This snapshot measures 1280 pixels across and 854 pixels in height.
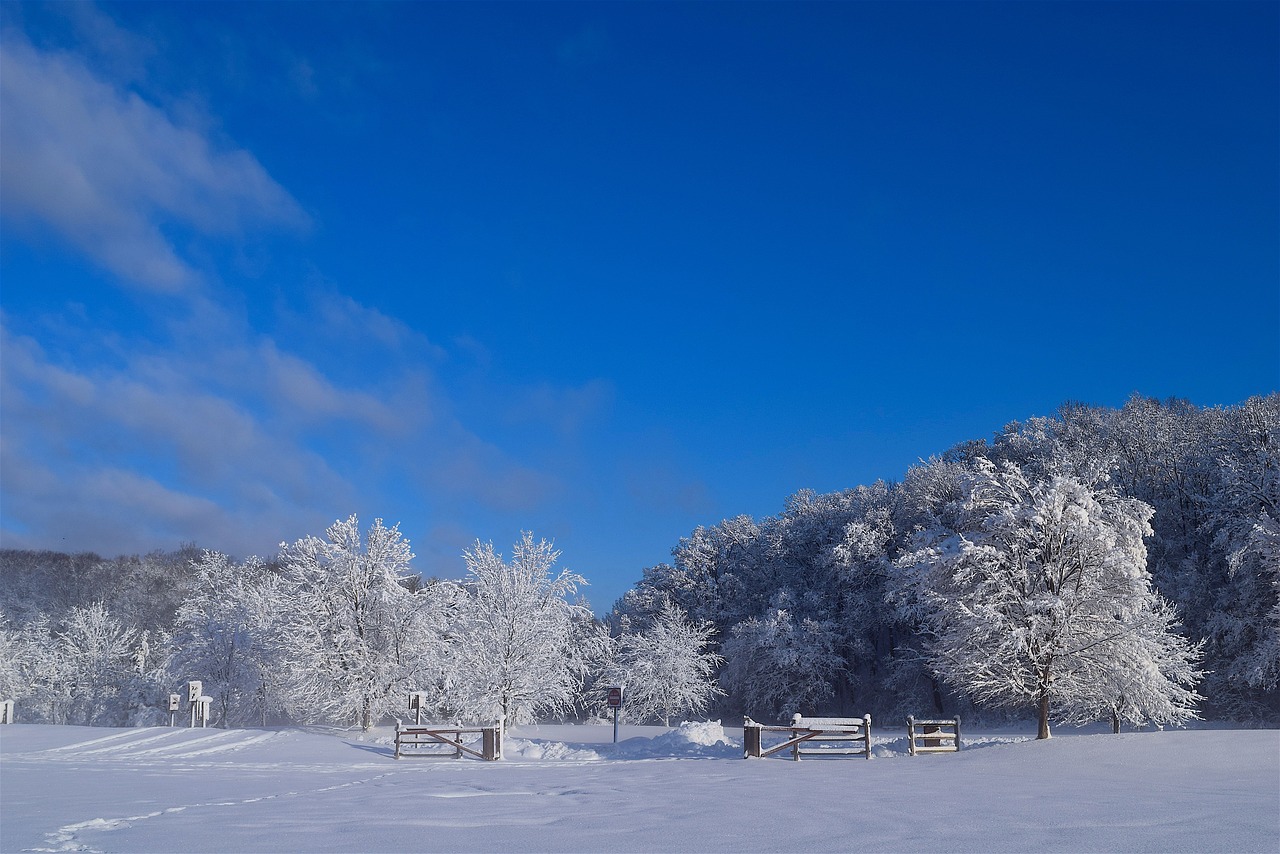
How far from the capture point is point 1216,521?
119ft

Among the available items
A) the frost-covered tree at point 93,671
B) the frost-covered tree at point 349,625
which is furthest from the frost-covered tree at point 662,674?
the frost-covered tree at point 93,671

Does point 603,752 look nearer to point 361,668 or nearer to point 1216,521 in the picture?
point 361,668

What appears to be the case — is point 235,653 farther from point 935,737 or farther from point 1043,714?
point 1043,714

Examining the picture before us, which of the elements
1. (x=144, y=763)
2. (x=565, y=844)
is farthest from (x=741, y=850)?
(x=144, y=763)

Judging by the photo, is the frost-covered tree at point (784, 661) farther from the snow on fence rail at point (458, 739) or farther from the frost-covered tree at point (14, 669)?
the frost-covered tree at point (14, 669)

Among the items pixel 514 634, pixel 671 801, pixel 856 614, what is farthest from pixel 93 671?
pixel 671 801

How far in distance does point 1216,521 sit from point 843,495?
2412cm

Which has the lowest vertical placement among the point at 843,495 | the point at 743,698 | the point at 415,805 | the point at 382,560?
the point at 743,698

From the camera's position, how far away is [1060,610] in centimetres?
2412

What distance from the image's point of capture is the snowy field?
9133 millimetres

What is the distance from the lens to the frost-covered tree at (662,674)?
1834 inches

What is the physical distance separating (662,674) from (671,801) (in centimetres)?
3510

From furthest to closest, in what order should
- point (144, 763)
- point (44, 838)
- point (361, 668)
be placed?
point (361, 668) → point (144, 763) → point (44, 838)

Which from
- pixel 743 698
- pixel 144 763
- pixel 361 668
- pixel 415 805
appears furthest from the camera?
pixel 743 698
